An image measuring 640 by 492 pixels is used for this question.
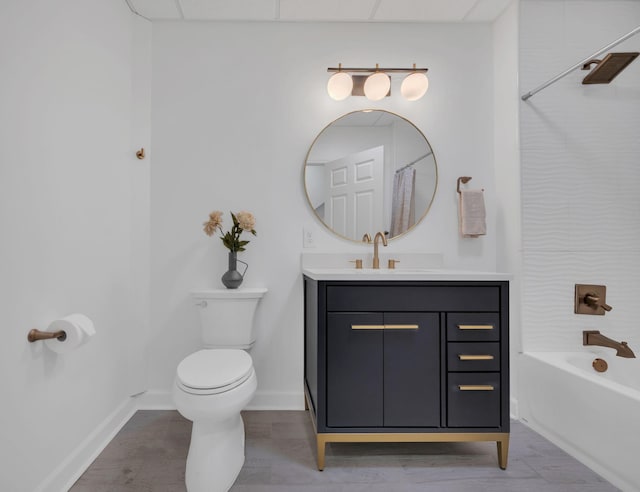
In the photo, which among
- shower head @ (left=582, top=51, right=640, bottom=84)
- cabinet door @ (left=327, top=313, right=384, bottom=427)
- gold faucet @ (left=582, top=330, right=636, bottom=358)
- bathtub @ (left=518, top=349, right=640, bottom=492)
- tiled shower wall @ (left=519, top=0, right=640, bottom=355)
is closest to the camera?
bathtub @ (left=518, top=349, right=640, bottom=492)

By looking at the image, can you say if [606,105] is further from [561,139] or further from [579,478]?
[579,478]

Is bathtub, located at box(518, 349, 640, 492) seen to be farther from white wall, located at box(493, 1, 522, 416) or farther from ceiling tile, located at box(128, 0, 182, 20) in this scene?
ceiling tile, located at box(128, 0, 182, 20)

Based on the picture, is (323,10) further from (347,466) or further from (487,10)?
(347,466)

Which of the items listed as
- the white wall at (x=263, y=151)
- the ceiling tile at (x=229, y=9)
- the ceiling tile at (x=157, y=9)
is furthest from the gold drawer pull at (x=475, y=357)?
the ceiling tile at (x=157, y=9)

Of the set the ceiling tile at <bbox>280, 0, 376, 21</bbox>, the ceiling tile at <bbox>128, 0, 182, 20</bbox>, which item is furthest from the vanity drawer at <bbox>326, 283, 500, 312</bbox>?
the ceiling tile at <bbox>128, 0, 182, 20</bbox>

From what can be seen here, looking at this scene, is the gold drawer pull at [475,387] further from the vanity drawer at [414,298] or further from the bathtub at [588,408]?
the bathtub at [588,408]

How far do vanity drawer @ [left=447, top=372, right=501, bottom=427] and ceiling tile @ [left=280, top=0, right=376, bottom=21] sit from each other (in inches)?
80.6

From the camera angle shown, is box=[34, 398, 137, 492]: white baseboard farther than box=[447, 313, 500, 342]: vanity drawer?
No

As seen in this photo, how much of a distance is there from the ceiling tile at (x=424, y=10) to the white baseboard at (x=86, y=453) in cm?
268

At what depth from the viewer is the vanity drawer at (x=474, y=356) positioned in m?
1.56

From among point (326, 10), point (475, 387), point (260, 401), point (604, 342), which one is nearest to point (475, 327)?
point (475, 387)

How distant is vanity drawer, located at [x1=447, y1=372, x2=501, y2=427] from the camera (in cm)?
155

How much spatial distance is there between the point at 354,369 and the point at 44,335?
117cm

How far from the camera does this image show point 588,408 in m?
1.59
